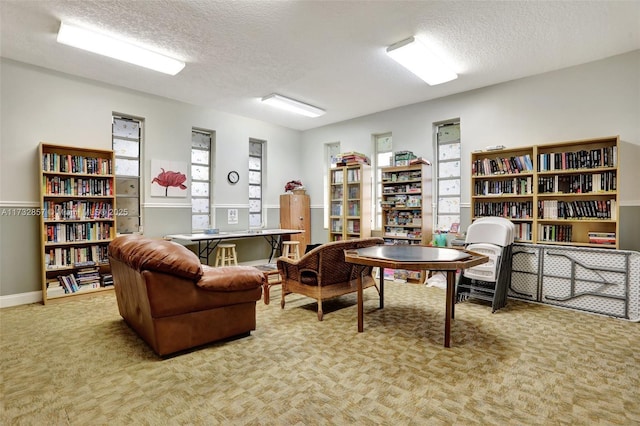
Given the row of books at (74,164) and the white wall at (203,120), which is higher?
the white wall at (203,120)

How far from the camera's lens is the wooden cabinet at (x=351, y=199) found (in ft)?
21.0

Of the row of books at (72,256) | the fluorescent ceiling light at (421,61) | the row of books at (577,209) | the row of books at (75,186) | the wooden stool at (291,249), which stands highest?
the fluorescent ceiling light at (421,61)

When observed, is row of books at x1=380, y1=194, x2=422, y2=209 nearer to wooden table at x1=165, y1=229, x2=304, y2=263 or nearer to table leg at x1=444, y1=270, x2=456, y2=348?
wooden table at x1=165, y1=229, x2=304, y2=263

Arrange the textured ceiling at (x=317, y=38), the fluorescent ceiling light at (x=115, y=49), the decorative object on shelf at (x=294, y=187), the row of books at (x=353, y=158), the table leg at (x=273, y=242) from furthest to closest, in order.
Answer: the decorative object on shelf at (x=294, y=187) → the table leg at (x=273, y=242) → the row of books at (x=353, y=158) → the fluorescent ceiling light at (x=115, y=49) → the textured ceiling at (x=317, y=38)

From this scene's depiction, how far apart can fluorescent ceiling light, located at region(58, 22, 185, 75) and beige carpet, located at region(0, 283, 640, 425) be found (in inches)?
121

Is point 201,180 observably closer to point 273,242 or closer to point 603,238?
point 273,242

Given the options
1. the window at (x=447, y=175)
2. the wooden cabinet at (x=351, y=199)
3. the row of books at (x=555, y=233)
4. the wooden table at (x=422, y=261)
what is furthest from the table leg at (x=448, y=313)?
the wooden cabinet at (x=351, y=199)

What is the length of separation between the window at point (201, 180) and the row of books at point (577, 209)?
558cm

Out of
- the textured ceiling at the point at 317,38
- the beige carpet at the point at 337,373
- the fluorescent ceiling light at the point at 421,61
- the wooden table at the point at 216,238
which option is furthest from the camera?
the wooden table at the point at 216,238

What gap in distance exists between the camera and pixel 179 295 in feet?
8.31

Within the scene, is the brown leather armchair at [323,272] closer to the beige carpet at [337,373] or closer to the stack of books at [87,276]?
the beige carpet at [337,373]

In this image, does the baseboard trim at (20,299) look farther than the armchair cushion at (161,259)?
Yes

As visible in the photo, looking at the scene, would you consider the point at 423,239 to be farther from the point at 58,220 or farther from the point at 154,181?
the point at 58,220

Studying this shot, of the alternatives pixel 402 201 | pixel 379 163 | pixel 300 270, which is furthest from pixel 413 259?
pixel 379 163
